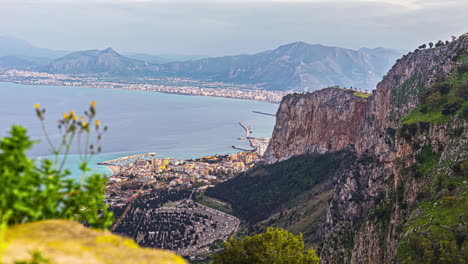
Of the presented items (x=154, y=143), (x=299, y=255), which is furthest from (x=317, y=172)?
(x=154, y=143)

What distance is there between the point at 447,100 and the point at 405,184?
440 inches

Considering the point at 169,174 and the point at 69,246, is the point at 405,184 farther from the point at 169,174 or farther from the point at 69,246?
the point at 169,174

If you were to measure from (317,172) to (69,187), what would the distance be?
76677 mm

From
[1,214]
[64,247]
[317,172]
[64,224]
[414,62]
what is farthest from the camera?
[317,172]

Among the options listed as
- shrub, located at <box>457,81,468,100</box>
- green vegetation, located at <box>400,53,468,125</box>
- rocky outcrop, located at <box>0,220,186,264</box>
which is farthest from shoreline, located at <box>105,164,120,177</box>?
rocky outcrop, located at <box>0,220,186,264</box>

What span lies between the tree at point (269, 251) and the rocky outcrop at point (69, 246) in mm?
14388

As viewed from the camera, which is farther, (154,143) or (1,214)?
(154,143)

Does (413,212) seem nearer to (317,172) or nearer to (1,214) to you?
(1,214)

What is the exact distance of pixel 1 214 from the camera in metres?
9.38

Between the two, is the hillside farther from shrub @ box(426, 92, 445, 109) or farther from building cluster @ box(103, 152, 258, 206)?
building cluster @ box(103, 152, 258, 206)

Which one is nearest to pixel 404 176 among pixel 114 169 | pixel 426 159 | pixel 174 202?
pixel 426 159

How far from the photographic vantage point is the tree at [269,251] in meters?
23.2

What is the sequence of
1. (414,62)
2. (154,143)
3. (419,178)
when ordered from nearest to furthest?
(419,178) → (414,62) → (154,143)

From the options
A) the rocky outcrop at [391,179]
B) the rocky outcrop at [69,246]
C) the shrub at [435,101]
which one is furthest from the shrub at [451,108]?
the rocky outcrop at [69,246]
